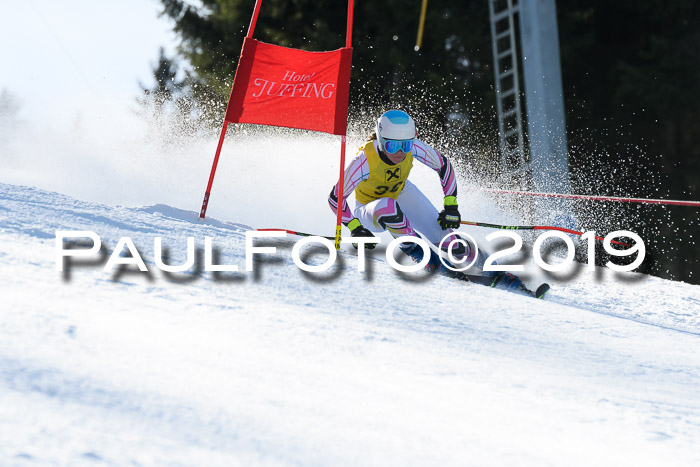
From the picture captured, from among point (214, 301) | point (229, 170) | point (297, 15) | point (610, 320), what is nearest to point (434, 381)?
point (214, 301)

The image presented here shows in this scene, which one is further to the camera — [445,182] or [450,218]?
[445,182]

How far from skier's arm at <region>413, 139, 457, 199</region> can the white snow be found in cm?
85

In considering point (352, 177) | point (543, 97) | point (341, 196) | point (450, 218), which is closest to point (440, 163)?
point (450, 218)

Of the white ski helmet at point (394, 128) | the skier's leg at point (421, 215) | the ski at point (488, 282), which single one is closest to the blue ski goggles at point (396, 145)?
the white ski helmet at point (394, 128)

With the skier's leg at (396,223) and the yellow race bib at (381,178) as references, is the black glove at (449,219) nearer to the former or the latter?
the skier's leg at (396,223)

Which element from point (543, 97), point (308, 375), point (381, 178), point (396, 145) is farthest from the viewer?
point (543, 97)

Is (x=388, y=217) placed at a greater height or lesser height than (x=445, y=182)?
lesser

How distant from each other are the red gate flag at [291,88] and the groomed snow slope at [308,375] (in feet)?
4.90

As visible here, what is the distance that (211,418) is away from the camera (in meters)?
1.87

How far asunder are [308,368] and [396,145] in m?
2.75

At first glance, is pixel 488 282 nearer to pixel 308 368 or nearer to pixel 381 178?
pixel 381 178

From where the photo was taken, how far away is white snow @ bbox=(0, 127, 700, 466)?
5.87ft

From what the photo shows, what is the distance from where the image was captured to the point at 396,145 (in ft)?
16.2

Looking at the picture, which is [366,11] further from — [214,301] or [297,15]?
Result: [214,301]
